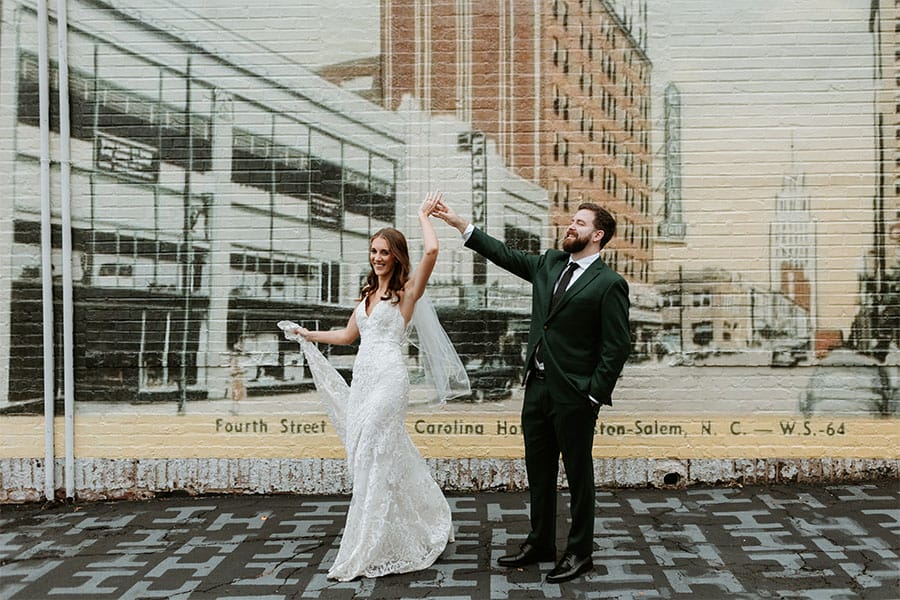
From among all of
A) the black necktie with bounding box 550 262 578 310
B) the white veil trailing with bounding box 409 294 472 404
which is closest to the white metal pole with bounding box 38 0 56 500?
the white veil trailing with bounding box 409 294 472 404

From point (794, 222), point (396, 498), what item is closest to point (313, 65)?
point (396, 498)

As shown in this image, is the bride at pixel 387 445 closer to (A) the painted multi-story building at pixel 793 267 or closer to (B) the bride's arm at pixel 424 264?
(B) the bride's arm at pixel 424 264

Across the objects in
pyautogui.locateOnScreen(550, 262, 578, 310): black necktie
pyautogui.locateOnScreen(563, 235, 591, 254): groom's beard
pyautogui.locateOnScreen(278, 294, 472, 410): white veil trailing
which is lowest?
pyautogui.locateOnScreen(278, 294, 472, 410): white veil trailing

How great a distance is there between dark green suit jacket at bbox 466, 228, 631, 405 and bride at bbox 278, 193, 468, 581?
0.81 meters

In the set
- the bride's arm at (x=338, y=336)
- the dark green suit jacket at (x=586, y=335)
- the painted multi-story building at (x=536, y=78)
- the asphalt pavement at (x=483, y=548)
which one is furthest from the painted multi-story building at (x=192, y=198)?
the dark green suit jacket at (x=586, y=335)

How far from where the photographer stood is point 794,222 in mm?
6379

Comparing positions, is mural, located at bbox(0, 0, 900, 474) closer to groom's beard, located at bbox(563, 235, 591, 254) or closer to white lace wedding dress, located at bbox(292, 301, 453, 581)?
white lace wedding dress, located at bbox(292, 301, 453, 581)

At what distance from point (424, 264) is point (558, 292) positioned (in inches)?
32.5

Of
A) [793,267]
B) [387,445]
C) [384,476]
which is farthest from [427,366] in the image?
[793,267]

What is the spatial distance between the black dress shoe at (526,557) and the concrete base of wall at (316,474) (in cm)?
157

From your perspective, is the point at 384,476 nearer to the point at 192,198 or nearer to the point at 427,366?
the point at 427,366

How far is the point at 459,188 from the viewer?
254 inches

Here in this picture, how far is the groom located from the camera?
14.7 ft

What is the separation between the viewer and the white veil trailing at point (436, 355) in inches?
200
